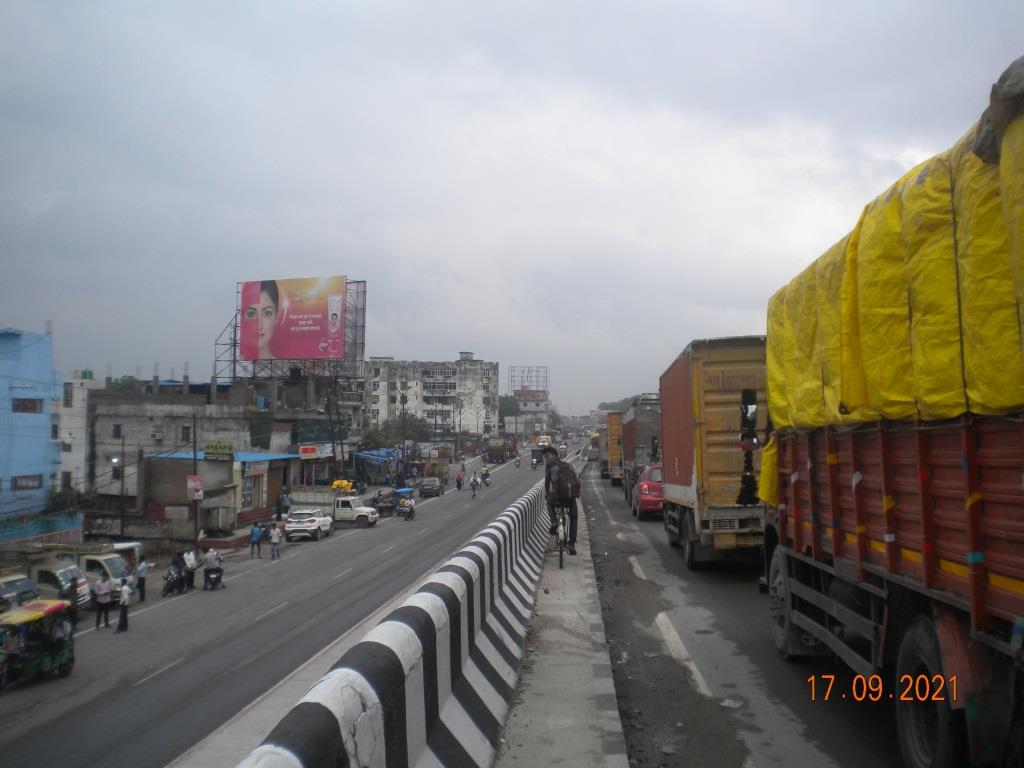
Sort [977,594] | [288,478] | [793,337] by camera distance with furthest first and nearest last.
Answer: [288,478], [793,337], [977,594]

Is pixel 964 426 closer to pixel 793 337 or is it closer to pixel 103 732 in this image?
pixel 793 337

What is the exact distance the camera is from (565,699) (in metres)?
5.94

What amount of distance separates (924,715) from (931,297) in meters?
2.36

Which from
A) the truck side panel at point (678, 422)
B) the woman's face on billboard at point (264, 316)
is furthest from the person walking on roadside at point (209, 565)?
the woman's face on billboard at point (264, 316)

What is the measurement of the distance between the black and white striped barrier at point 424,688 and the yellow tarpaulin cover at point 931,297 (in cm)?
289

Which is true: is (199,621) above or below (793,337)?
below

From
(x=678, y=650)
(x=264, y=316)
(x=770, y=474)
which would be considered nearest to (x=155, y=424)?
(x=264, y=316)

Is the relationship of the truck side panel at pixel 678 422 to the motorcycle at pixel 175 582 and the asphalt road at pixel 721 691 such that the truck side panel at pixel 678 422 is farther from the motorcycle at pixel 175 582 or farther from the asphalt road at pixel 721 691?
the motorcycle at pixel 175 582

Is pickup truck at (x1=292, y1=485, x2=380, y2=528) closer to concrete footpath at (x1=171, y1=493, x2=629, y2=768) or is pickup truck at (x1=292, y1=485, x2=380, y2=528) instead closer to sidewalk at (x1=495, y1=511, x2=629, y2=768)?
concrete footpath at (x1=171, y1=493, x2=629, y2=768)

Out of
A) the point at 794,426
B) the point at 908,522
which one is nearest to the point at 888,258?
the point at 908,522

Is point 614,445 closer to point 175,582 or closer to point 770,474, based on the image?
point 175,582

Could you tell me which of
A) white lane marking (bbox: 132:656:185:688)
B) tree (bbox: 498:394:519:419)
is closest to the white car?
white lane marking (bbox: 132:656:185:688)

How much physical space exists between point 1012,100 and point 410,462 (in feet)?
245

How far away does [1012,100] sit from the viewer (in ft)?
10.7
